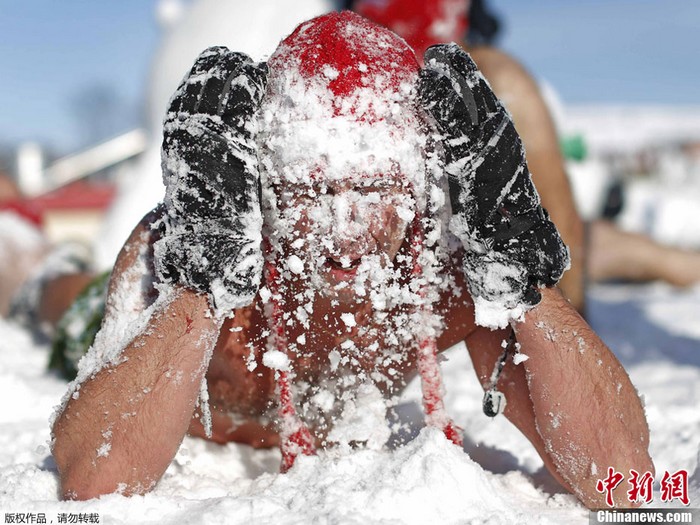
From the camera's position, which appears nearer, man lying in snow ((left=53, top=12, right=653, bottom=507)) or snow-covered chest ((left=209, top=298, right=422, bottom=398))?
man lying in snow ((left=53, top=12, right=653, bottom=507))

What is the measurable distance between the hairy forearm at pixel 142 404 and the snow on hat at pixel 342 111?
0.81 feet

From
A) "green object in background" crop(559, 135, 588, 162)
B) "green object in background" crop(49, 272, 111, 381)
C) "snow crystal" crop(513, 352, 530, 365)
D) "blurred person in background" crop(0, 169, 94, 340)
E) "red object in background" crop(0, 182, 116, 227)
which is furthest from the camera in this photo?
"red object in background" crop(0, 182, 116, 227)

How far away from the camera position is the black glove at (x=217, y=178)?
93cm

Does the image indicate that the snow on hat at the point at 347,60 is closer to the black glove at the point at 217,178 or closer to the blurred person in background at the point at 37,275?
the black glove at the point at 217,178

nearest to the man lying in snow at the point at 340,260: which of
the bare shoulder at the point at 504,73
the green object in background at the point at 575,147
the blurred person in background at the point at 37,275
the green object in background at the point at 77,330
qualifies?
the green object in background at the point at 77,330

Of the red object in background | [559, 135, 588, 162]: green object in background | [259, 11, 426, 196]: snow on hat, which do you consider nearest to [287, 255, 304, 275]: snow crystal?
[259, 11, 426, 196]: snow on hat

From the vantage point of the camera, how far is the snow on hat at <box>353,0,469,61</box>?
7.96ft

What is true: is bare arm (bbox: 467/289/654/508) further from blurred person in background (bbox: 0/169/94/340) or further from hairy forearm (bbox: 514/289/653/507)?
blurred person in background (bbox: 0/169/94/340)

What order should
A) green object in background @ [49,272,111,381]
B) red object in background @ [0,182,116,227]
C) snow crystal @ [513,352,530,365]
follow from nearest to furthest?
snow crystal @ [513,352,530,365] → green object in background @ [49,272,111,381] → red object in background @ [0,182,116,227]

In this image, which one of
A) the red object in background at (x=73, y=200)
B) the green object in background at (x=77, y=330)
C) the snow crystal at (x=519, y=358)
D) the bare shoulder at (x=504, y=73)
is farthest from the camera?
the red object in background at (x=73, y=200)

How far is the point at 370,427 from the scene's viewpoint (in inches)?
44.7

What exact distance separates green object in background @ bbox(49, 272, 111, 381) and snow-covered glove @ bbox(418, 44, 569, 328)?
113cm

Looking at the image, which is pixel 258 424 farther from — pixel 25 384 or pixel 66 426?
pixel 25 384

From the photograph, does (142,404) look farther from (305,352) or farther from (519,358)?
(519,358)
